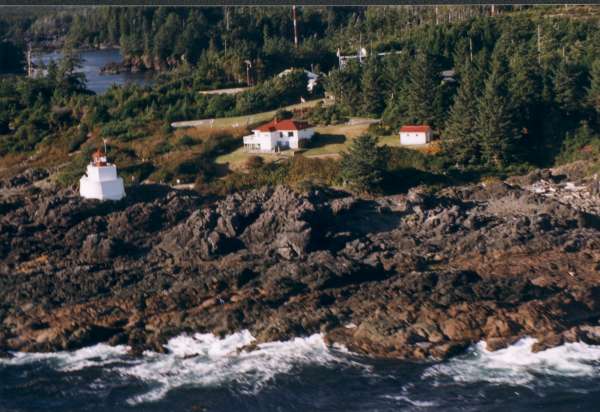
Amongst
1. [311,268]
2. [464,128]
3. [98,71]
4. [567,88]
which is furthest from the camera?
[98,71]

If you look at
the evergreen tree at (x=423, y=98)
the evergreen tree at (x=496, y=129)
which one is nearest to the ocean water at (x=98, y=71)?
the evergreen tree at (x=423, y=98)

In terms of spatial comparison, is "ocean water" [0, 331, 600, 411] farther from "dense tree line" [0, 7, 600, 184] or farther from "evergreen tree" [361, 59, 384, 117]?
"evergreen tree" [361, 59, 384, 117]

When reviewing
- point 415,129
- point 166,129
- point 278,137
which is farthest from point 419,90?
point 166,129

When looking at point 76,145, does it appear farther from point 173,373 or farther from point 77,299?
point 173,373

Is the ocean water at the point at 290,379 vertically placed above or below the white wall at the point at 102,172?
below

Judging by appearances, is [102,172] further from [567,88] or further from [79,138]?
[567,88]

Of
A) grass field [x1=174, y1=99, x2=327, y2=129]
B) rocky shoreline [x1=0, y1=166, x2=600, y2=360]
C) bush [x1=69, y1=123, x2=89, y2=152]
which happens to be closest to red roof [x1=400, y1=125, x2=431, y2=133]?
rocky shoreline [x1=0, y1=166, x2=600, y2=360]

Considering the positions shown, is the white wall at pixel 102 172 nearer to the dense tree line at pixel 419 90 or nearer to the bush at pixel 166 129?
the dense tree line at pixel 419 90

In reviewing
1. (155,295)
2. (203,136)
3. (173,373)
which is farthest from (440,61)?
(173,373)
